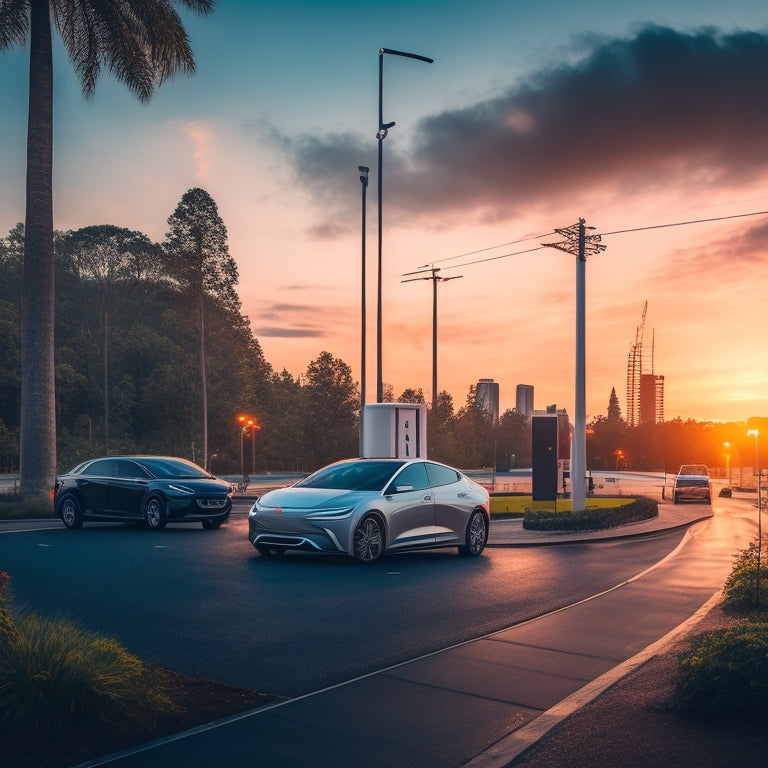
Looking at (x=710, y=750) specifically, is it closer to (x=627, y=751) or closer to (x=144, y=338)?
(x=627, y=751)

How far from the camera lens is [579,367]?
26625 millimetres

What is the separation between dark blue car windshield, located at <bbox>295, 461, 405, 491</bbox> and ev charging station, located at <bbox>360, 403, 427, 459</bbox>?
11.0 meters

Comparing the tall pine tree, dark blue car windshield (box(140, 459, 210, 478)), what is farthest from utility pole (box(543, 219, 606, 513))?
the tall pine tree

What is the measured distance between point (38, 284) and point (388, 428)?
1048 cm

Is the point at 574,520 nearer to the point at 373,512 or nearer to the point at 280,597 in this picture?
the point at 373,512

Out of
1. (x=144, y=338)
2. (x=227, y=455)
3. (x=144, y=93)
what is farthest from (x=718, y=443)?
(x=144, y=93)

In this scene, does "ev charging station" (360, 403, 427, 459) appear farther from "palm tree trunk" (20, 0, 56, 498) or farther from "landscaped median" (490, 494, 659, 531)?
"palm tree trunk" (20, 0, 56, 498)

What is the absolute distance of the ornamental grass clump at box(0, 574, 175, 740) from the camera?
202 inches

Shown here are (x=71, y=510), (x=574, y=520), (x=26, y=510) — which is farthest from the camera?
(x=26, y=510)

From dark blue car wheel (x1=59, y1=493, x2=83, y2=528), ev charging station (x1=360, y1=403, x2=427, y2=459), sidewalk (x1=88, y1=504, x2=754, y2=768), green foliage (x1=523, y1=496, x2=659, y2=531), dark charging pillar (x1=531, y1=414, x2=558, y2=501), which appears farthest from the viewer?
dark charging pillar (x1=531, y1=414, x2=558, y2=501)

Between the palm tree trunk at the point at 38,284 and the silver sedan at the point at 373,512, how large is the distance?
13.0 meters

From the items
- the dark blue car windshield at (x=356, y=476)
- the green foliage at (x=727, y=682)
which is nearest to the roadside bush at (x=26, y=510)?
the dark blue car windshield at (x=356, y=476)

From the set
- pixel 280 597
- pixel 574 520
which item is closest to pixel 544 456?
pixel 574 520

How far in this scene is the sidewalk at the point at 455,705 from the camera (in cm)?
500
